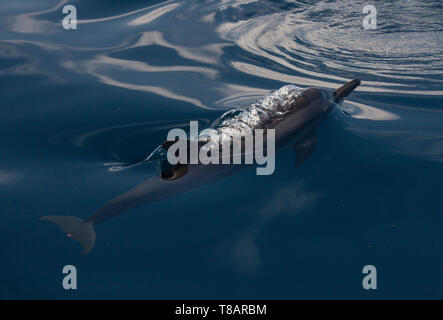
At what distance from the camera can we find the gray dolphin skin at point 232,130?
5137mm

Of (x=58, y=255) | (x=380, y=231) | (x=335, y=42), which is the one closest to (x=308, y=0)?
(x=335, y=42)

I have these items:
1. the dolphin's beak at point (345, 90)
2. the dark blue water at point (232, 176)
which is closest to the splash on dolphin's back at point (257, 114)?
the dark blue water at point (232, 176)

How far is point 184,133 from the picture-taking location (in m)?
6.72

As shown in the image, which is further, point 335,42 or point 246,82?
point 335,42

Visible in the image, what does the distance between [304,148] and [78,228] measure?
2899mm

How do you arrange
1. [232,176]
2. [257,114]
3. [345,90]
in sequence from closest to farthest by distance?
[232,176] < [257,114] < [345,90]

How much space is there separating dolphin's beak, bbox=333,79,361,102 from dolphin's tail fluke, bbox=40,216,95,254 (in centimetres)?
410

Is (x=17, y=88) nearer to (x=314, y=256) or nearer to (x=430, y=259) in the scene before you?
(x=314, y=256)

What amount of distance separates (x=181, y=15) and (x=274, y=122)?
17.2 ft

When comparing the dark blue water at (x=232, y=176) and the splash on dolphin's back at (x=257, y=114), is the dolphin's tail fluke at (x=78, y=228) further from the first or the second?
the splash on dolphin's back at (x=257, y=114)

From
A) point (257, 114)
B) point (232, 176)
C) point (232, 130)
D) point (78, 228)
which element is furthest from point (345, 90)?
point (78, 228)

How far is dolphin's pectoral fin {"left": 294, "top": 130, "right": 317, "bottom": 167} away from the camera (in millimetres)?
6168

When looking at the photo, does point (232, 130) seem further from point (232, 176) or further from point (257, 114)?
point (232, 176)

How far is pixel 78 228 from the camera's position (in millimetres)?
4957
